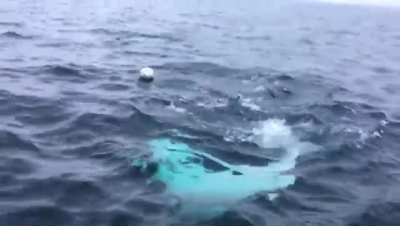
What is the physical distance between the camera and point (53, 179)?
21.8 feet

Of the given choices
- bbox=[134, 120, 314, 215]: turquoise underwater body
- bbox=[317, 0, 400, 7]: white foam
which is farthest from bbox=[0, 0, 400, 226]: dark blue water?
bbox=[317, 0, 400, 7]: white foam

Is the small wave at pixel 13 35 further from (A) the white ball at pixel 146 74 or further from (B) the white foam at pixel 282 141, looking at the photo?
(B) the white foam at pixel 282 141

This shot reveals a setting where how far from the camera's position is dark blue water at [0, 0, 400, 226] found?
6.31 metres

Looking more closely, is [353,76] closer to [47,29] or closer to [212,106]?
[212,106]

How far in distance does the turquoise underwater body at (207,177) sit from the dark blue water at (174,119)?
17cm

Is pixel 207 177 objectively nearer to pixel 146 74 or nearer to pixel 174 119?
pixel 174 119

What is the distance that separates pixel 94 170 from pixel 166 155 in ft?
3.60

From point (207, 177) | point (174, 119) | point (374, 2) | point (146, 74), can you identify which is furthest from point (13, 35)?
point (374, 2)

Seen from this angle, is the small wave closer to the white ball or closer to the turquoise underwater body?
the white ball

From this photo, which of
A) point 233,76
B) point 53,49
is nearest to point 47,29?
point 53,49

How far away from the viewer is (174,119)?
9266 millimetres

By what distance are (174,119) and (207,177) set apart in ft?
8.21

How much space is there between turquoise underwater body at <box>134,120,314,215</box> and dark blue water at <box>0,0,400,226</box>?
17 centimetres

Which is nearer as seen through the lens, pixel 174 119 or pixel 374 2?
pixel 174 119
